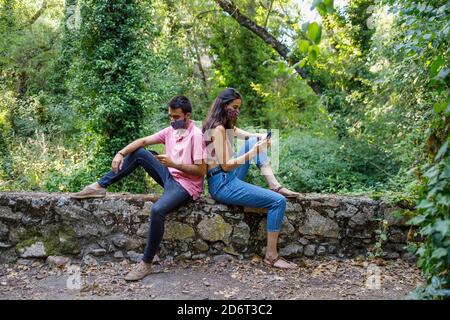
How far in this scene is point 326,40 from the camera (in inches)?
426

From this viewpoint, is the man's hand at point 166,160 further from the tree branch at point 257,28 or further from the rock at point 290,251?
the tree branch at point 257,28

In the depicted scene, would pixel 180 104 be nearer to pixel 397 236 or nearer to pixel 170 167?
pixel 170 167

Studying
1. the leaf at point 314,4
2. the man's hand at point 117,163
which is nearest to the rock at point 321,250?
→ the man's hand at point 117,163

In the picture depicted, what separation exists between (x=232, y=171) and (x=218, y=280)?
3.05 feet

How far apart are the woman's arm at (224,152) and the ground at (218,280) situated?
0.88m

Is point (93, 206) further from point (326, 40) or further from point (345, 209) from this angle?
point (326, 40)

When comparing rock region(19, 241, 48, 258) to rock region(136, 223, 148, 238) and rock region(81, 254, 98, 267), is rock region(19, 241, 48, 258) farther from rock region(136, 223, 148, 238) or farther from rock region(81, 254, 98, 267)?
rock region(136, 223, 148, 238)

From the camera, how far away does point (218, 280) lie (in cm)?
373

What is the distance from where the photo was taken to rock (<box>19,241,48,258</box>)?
160 inches

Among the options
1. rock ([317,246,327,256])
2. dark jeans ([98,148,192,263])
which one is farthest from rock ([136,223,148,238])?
rock ([317,246,327,256])

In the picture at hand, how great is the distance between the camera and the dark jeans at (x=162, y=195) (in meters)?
3.69

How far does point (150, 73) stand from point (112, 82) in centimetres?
72

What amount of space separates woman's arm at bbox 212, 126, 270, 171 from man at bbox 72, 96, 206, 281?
5.1 inches
